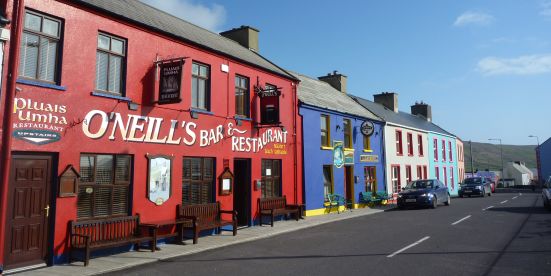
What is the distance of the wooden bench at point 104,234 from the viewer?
29.9ft

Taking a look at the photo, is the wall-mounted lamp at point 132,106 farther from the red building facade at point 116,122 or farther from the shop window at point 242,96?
the shop window at point 242,96

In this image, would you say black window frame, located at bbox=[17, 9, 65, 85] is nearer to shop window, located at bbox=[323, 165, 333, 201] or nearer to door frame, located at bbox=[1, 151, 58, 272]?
door frame, located at bbox=[1, 151, 58, 272]

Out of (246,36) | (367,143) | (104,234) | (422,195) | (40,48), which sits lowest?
(104,234)

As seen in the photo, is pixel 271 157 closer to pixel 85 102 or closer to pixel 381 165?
pixel 85 102

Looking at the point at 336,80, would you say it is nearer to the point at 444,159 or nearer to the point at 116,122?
the point at 444,159

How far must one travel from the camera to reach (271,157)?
55.2ft

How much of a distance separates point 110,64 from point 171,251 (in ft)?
17.2

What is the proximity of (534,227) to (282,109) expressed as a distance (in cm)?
1039

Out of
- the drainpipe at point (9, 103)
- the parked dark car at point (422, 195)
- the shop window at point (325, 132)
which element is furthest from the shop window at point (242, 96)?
the parked dark car at point (422, 195)

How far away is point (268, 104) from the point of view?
16.1m

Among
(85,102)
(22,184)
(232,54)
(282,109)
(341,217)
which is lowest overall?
(341,217)

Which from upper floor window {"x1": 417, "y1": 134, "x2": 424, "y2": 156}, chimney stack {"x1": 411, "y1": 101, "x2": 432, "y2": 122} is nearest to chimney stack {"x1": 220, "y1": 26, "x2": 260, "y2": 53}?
upper floor window {"x1": 417, "y1": 134, "x2": 424, "y2": 156}

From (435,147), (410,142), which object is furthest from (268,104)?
(435,147)

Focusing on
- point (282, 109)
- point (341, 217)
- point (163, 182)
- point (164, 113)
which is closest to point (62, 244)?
point (163, 182)
